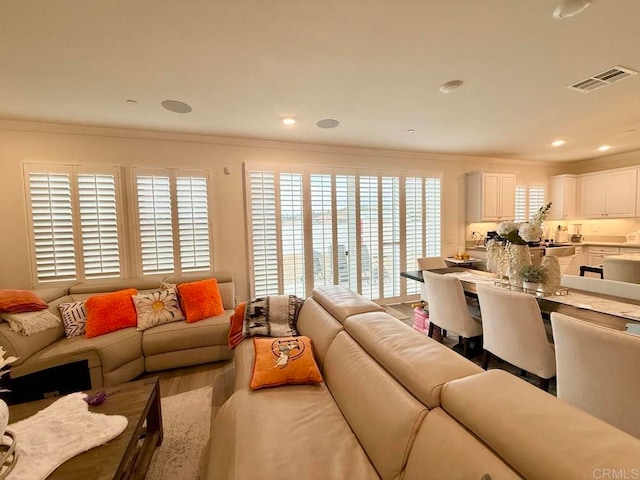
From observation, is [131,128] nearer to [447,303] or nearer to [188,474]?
[188,474]

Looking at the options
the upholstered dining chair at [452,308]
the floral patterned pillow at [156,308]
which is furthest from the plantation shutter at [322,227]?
the floral patterned pillow at [156,308]

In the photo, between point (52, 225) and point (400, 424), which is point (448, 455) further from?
point (52, 225)

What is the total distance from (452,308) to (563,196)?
16.4 feet

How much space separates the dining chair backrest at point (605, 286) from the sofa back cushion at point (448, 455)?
2.37 m

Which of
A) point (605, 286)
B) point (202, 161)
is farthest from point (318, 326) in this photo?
point (202, 161)

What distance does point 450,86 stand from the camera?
2357mm

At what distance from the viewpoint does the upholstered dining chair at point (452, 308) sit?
7.95 ft

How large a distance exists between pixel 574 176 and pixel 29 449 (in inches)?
320

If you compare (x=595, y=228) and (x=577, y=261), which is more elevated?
(x=595, y=228)

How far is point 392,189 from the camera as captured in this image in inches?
175

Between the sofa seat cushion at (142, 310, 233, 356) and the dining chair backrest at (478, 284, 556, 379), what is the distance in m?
2.40

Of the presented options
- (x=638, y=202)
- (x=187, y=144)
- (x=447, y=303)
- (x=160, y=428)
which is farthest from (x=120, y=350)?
(x=638, y=202)

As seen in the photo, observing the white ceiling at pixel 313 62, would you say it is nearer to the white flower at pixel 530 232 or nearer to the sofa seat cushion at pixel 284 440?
the white flower at pixel 530 232

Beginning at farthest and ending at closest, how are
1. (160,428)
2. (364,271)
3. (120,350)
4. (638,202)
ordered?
(638,202) → (364,271) → (120,350) → (160,428)
